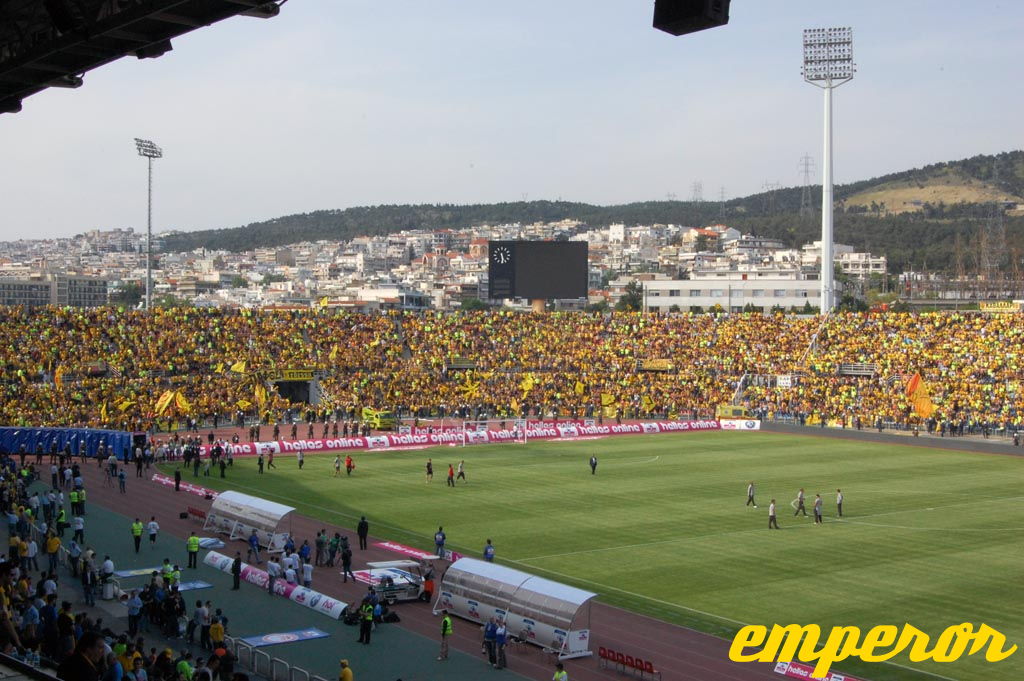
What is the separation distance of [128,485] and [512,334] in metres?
50.0

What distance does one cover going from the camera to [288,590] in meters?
27.6

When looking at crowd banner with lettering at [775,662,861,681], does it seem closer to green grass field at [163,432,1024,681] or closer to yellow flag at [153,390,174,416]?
green grass field at [163,432,1024,681]

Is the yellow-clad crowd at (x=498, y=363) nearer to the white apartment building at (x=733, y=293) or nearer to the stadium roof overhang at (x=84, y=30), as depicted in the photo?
the stadium roof overhang at (x=84, y=30)

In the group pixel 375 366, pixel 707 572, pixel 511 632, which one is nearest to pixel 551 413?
pixel 375 366

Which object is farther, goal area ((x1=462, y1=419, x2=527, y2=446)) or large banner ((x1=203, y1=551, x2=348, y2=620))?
goal area ((x1=462, y1=419, x2=527, y2=446))

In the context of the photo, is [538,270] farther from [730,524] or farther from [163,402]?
[730,524]

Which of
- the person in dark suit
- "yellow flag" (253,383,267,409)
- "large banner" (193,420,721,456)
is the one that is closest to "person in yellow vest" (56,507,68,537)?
the person in dark suit

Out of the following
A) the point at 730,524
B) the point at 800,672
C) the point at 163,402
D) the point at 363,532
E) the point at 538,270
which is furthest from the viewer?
the point at 538,270

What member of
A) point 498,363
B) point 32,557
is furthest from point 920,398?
point 32,557

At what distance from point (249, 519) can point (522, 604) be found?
41.8ft

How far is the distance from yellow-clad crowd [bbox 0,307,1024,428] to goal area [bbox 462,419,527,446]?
399 cm

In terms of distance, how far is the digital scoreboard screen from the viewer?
323 ft

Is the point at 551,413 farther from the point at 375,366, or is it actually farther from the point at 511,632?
the point at 511,632

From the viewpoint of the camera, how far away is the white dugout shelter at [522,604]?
2345 centimetres
